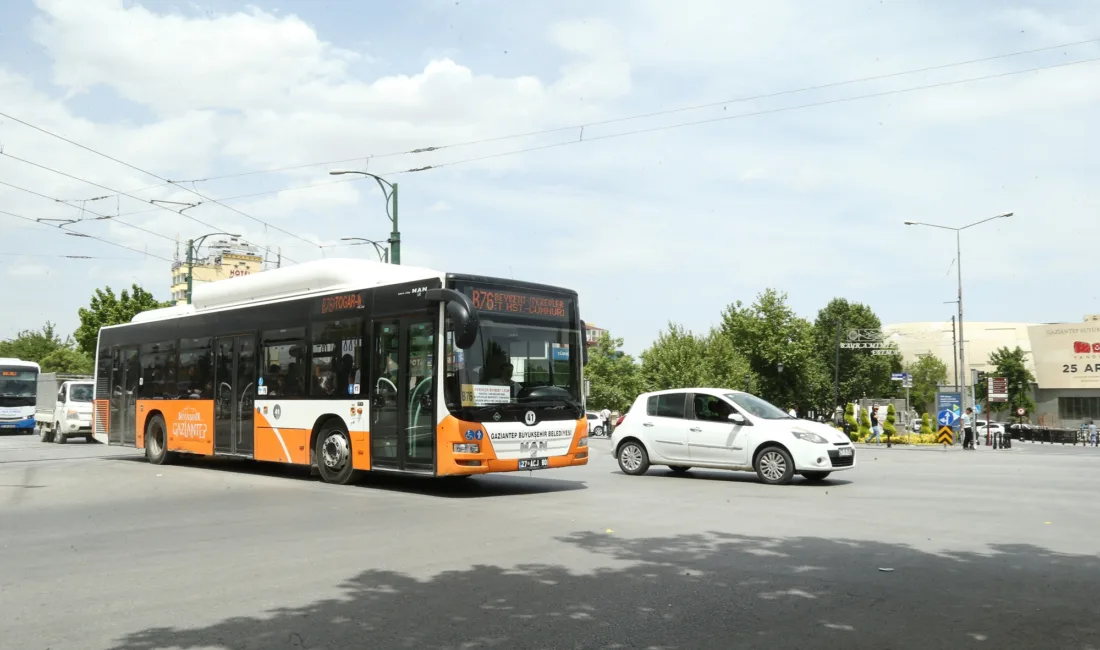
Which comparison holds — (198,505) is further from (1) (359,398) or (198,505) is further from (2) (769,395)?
(2) (769,395)

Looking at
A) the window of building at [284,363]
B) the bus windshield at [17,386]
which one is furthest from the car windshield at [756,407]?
the bus windshield at [17,386]

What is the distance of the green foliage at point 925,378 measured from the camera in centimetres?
8994

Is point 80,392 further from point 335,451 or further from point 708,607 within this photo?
point 708,607

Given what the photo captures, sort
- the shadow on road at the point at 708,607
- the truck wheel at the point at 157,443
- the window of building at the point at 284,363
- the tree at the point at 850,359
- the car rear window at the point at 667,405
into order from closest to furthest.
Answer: the shadow on road at the point at 708,607, the window of building at the point at 284,363, the car rear window at the point at 667,405, the truck wheel at the point at 157,443, the tree at the point at 850,359

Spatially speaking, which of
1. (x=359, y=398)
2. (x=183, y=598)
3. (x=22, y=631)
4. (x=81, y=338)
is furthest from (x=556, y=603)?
(x=81, y=338)

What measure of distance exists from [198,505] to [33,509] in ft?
6.50

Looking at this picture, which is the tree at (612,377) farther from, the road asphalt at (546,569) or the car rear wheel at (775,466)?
the road asphalt at (546,569)

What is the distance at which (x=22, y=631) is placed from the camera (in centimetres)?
554

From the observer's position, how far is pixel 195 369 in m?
18.1

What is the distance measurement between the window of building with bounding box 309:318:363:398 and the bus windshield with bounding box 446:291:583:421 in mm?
2132

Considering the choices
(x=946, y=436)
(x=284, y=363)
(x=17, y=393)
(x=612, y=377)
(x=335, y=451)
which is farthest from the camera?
(x=612, y=377)

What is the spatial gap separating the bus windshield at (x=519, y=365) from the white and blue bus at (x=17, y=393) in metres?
33.7

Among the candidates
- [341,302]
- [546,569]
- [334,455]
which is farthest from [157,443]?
[546,569]

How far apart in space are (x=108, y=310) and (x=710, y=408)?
156 feet
